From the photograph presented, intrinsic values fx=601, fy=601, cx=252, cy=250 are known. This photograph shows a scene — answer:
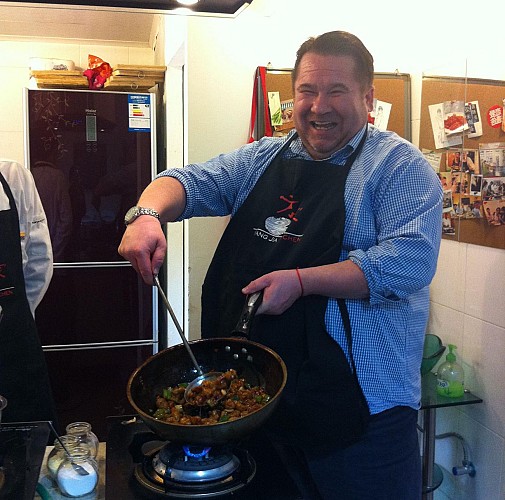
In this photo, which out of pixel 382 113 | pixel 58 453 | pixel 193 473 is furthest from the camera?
pixel 382 113

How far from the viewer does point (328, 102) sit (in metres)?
1.19

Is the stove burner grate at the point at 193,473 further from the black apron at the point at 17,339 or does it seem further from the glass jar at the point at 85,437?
the black apron at the point at 17,339

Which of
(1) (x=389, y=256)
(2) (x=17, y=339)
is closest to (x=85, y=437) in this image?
(1) (x=389, y=256)

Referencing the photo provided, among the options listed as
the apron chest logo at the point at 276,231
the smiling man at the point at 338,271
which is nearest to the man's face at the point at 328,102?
the smiling man at the point at 338,271

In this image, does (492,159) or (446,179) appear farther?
(446,179)

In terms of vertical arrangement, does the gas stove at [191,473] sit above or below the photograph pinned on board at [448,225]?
below

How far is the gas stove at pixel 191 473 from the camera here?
0.86m

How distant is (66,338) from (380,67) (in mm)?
2063

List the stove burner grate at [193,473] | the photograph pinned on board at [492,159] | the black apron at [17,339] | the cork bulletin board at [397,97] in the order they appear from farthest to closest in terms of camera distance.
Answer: the cork bulletin board at [397,97] → the black apron at [17,339] → the photograph pinned on board at [492,159] → the stove burner grate at [193,473]

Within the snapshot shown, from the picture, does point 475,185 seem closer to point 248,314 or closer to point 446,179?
point 446,179

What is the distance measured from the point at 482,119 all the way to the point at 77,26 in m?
2.89

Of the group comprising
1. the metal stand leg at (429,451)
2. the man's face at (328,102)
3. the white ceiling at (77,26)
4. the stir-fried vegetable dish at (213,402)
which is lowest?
the metal stand leg at (429,451)

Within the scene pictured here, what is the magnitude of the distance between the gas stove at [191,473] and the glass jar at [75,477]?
30mm

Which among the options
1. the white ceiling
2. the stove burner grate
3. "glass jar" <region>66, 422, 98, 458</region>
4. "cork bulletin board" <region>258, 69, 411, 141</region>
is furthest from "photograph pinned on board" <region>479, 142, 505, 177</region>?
the white ceiling
